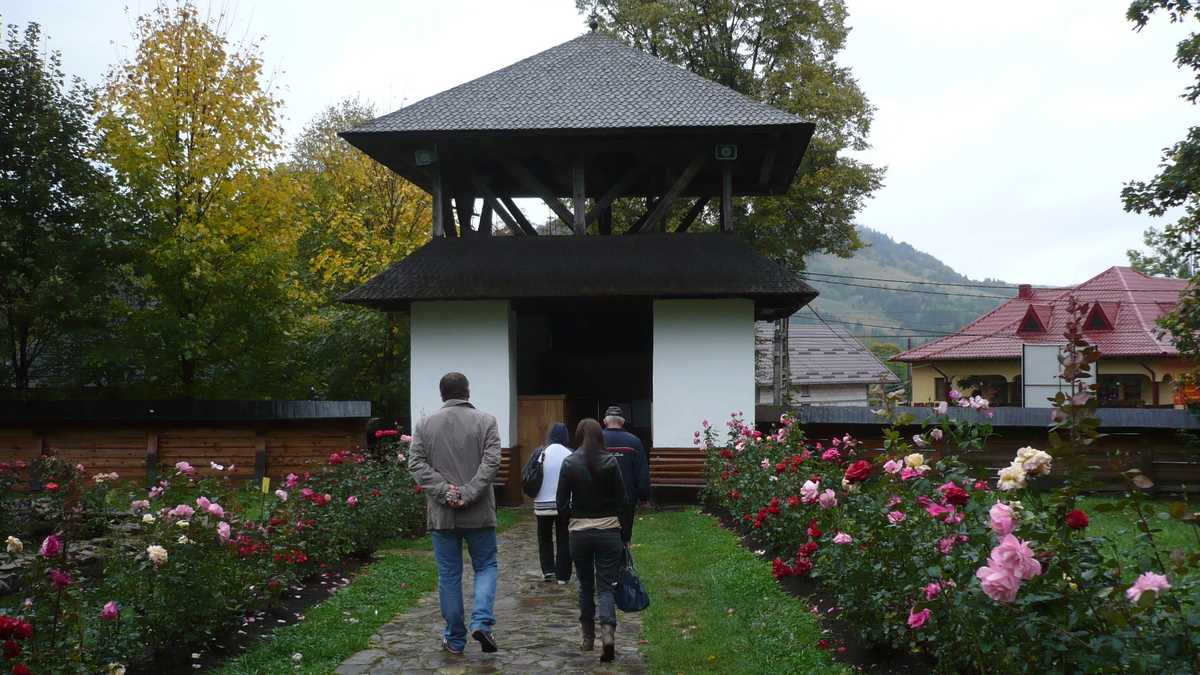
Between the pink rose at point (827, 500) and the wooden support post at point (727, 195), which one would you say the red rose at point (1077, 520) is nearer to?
the pink rose at point (827, 500)

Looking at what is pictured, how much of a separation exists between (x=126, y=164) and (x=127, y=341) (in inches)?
142

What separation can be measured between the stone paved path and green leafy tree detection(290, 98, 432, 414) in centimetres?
1533

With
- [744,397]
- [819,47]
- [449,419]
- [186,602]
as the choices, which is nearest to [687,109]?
[744,397]

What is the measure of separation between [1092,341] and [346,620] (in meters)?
39.9

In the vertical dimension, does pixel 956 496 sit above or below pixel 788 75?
below

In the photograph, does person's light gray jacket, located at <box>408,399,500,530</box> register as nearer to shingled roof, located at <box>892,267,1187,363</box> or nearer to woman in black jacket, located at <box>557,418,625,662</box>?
woman in black jacket, located at <box>557,418,625,662</box>

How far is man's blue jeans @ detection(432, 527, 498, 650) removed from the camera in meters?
7.21

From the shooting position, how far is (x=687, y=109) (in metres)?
17.6

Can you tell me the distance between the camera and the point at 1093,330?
42594mm

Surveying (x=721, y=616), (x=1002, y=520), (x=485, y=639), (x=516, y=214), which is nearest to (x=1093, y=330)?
(x=516, y=214)

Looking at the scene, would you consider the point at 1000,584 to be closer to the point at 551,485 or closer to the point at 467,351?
the point at 551,485

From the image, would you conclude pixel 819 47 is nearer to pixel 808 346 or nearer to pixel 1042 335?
pixel 1042 335

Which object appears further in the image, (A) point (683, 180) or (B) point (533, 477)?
(A) point (683, 180)

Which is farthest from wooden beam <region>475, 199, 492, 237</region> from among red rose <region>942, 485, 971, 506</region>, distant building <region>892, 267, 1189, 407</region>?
distant building <region>892, 267, 1189, 407</region>
